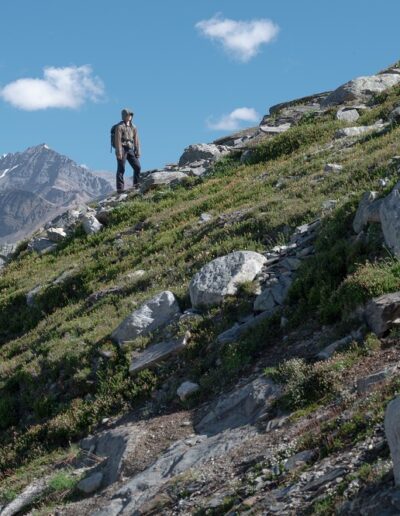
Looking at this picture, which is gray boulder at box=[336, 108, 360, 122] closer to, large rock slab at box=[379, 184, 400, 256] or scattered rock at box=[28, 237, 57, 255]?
scattered rock at box=[28, 237, 57, 255]

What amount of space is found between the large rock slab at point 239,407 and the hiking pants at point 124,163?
19.1 metres

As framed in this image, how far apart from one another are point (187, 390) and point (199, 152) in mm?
22704

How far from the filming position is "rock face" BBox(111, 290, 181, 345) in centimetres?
1316

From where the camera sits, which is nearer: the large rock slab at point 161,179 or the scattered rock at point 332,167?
the scattered rock at point 332,167

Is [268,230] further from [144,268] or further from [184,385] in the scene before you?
[184,385]

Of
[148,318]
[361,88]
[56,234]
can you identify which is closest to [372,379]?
[148,318]

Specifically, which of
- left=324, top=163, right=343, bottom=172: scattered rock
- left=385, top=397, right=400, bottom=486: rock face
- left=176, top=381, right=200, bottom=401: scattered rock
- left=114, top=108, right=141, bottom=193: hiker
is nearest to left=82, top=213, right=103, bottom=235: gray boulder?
left=114, top=108, right=141, bottom=193: hiker

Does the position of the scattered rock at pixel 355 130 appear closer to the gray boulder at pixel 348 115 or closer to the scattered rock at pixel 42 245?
the gray boulder at pixel 348 115

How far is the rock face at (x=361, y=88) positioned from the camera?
30.7m

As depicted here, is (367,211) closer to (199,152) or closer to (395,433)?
(395,433)

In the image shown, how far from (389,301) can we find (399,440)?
4.17 m

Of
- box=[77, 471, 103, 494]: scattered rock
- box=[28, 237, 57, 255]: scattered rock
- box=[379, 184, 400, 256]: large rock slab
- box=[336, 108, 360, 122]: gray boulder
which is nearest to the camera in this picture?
box=[77, 471, 103, 494]: scattered rock

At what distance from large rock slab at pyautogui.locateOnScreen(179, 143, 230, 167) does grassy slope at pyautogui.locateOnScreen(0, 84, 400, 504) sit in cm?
654

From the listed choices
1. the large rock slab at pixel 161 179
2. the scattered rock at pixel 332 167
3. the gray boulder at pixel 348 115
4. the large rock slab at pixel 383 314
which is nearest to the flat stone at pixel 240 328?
the large rock slab at pixel 383 314
